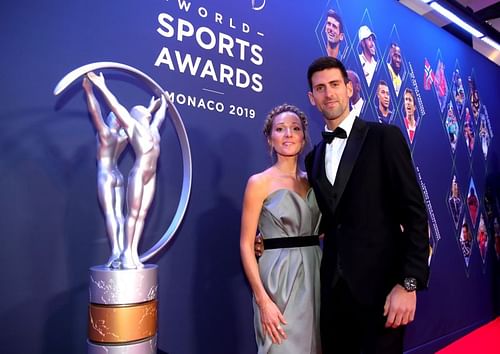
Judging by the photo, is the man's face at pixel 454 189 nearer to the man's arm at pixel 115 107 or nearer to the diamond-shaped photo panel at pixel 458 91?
the diamond-shaped photo panel at pixel 458 91

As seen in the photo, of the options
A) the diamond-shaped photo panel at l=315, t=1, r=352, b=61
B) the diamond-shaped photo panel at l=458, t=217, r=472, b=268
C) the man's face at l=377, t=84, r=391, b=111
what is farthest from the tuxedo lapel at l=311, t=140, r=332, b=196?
the diamond-shaped photo panel at l=458, t=217, r=472, b=268

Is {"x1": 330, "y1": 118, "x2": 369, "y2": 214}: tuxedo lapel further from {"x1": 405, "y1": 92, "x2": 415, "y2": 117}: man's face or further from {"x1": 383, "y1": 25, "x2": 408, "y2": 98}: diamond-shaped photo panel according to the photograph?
{"x1": 405, "y1": 92, "x2": 415, "y2": 117}: man's face

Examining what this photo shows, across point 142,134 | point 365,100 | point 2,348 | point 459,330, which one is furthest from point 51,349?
point 459,330

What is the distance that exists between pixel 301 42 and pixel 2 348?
237cm

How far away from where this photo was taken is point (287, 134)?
171cm

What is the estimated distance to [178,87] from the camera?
6.75ft

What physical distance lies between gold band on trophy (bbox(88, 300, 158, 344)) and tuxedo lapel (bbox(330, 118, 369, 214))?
31.4 inches

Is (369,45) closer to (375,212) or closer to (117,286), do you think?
(375,212)

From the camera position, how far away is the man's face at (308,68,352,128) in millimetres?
1580

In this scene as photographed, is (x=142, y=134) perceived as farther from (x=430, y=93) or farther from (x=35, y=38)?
(x=430, y=93)

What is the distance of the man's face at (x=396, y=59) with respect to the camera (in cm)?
337

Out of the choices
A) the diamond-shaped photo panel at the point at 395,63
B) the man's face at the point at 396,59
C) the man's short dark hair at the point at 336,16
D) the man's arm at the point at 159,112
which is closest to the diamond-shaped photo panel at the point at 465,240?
the diamond-shaped photo panel at the point at 395,63

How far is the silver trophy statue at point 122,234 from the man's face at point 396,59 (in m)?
2.54

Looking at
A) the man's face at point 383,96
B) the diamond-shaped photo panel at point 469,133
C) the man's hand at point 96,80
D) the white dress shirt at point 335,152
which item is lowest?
the white dress shirt at point 335,152
